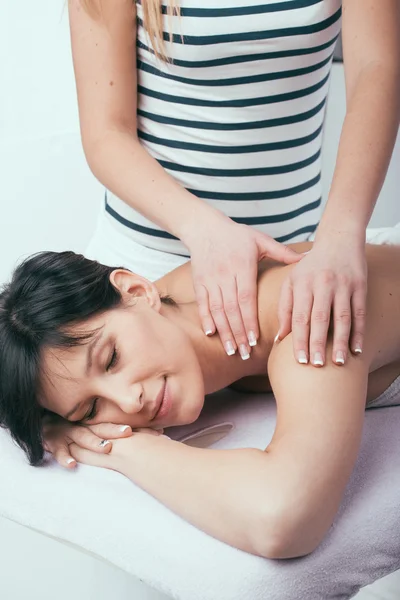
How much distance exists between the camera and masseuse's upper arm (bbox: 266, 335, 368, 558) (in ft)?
3.56

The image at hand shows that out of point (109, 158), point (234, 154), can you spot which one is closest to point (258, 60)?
point (234, 154)

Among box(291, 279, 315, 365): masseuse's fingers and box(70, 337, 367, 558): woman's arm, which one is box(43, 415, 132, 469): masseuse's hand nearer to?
box(70, 337, 367, 558): woman's arm

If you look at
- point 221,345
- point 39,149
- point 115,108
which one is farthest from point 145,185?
point 39,149

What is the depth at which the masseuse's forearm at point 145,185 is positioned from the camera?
1.44 m

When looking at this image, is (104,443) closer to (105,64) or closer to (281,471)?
(281,471)

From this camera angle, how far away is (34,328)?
131 cm

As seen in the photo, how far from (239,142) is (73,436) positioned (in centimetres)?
63

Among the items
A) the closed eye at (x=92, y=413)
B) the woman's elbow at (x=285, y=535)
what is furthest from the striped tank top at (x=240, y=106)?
the woman's elbow at (x=285, y=535)

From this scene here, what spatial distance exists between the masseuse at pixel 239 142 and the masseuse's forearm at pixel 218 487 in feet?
0.60

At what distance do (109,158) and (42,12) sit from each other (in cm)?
102

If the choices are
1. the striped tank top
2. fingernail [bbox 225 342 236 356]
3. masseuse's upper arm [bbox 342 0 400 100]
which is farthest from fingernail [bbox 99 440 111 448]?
masseuse's upper arm [bbox 342 0 400 100]

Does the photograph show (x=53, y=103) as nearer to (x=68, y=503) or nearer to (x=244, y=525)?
(x=68, y=503)

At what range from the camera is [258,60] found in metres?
1.55

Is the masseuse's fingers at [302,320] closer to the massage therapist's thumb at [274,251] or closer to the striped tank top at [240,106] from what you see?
the massage therapist's thumb at [274,251]
